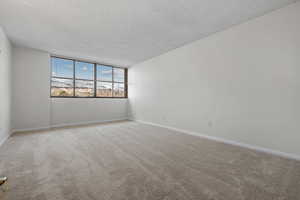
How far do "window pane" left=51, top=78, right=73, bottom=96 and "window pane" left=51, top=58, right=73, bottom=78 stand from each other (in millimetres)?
194

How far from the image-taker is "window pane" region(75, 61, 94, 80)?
5.11 metres

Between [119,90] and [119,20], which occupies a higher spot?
[119,20]

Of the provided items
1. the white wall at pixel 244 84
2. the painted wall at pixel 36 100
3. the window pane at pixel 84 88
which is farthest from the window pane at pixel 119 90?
Result: the white wall at pixel 244 84

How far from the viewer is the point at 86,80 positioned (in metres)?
5.31

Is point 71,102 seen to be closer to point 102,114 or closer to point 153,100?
point 102,114

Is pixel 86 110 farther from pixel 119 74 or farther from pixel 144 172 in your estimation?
pixel 144 172

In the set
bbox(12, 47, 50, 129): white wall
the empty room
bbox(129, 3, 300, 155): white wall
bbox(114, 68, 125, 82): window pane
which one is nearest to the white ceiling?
the empty room

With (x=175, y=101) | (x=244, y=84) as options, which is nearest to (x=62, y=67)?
(x=175, y=101)

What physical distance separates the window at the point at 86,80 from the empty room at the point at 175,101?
0.46 meters

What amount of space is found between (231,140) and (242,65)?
1647 millimetres

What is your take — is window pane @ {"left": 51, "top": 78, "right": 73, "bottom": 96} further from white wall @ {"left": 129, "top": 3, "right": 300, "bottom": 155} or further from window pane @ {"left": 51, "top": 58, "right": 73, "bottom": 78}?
white wall @ {"left": 129, "top": 3, "right": 300, "bottom": 155}

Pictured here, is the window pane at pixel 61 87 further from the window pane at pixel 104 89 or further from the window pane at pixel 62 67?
the window pane at pixel 104 89

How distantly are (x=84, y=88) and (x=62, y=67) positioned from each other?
1063 millimetres

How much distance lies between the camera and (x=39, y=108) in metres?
4.16
